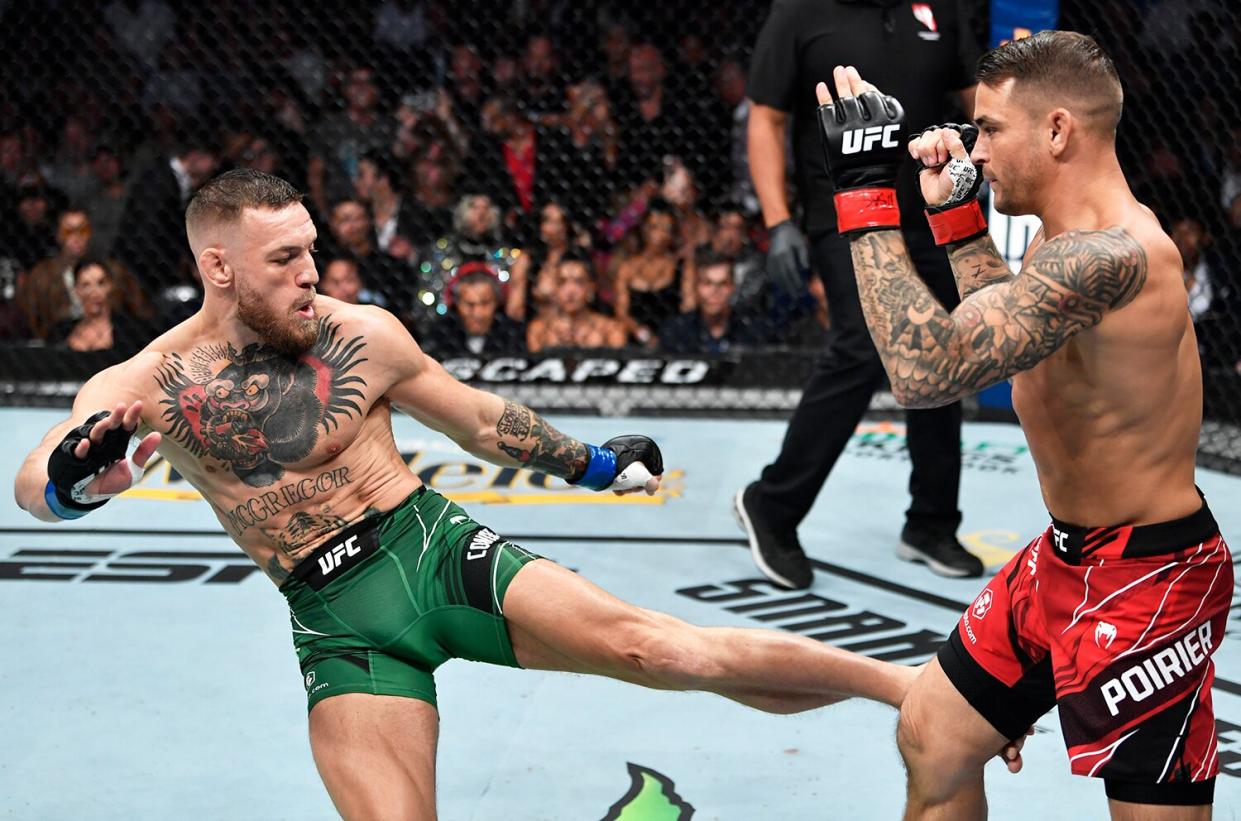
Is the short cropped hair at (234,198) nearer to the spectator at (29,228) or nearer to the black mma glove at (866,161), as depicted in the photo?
the black mma glove at (866,161)

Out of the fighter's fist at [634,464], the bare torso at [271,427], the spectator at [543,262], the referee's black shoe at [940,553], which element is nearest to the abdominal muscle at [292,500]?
the bare torso at [271,427]

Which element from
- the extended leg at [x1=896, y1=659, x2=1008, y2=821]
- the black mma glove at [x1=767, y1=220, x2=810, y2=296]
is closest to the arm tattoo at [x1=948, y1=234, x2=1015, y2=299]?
the extended leg at [x1=896, y1=659, x2=1008, y2=821]

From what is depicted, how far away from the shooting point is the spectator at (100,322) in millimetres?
5273

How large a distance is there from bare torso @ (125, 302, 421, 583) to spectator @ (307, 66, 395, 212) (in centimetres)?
374

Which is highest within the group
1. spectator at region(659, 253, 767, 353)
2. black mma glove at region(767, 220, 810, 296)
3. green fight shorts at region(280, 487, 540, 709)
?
green fight shorts at region(280, 487, 540, 709)

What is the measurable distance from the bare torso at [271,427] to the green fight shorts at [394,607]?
50mm

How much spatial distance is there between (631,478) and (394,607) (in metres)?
0.43

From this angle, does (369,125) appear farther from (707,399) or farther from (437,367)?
(437,367)

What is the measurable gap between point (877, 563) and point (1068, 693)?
1760mm

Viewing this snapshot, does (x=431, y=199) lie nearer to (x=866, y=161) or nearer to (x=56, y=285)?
(x=56, y=285)

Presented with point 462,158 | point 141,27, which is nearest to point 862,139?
point 462,158

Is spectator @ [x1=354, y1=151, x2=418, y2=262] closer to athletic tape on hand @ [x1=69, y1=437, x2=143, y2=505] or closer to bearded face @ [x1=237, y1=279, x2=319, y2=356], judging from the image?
bearded face @ [x1=237, y1=279, x2=319, y2=356]

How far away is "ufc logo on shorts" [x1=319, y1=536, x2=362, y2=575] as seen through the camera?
6.68 feet

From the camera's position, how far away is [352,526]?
207 centimetres
